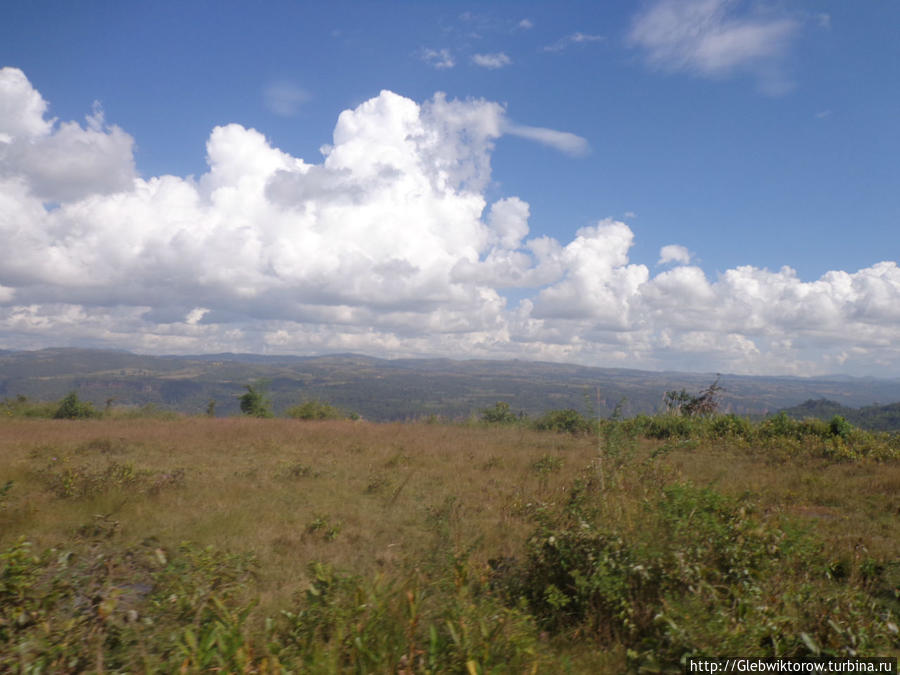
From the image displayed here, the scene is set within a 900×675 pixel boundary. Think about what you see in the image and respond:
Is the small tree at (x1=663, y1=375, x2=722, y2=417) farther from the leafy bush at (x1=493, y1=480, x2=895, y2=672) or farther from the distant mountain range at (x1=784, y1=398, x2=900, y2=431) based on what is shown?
the leafy bush at (x1=493, y1=480, x2=895, y2=672)

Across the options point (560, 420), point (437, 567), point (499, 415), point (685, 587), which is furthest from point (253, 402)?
point (685, 587)

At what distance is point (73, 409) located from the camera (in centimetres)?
2452

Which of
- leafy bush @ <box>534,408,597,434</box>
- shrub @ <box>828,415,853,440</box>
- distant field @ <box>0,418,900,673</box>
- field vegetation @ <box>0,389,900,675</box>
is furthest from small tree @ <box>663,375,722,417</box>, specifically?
distant field @ <box>0,418,900,673</box>

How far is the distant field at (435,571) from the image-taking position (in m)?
3.02

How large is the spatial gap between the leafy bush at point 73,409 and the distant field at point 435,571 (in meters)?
16.6

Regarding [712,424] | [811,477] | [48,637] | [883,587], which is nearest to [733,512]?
[883,587]

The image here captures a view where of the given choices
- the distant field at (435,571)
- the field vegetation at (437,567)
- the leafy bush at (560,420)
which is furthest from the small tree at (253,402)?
the distant field at (435,571)

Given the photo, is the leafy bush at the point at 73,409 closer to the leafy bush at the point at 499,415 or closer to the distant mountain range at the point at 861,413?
the leafy bush at the point at 499,415

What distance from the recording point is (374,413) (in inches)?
6117

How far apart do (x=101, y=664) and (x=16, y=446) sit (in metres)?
14.4

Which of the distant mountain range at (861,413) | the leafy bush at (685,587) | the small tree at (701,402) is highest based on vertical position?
the leafy bush at (685,587)

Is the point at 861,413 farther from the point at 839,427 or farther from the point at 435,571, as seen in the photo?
the point at 435,571

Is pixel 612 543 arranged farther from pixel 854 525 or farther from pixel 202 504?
pixel 202 504

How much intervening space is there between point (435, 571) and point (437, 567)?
65 mm
